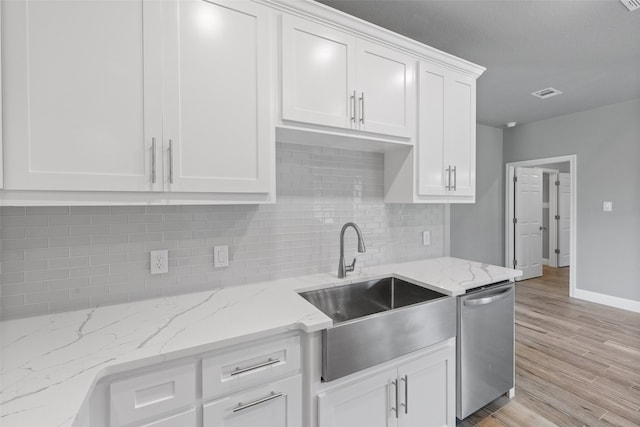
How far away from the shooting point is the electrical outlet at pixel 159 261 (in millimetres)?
1523

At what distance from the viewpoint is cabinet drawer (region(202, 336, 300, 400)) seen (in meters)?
1.07

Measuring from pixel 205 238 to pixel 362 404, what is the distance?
Answer: 3.77ft

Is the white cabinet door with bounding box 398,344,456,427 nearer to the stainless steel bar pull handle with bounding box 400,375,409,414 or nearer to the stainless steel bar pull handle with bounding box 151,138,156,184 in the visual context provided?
the stainless steel bar pull handle with bounding box 400,375,409,414

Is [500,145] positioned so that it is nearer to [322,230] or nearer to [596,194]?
[596,194]

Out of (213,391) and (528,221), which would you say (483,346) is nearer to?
(213,391)

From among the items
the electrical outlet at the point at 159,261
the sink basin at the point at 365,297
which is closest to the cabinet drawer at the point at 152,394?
the electrical outlet at the point at 159,261

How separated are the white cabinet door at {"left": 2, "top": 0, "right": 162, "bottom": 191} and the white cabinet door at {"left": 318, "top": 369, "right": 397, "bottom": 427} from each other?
1.18m

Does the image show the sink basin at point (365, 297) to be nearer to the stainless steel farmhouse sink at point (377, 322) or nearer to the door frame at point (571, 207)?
the stainless steel farmhouse sink at point (377, 322)

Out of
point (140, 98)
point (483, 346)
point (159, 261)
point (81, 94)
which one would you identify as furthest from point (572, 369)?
point (81, 94)

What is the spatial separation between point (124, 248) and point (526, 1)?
2645 mm

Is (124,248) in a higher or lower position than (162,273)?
higher

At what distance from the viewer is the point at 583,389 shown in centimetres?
219

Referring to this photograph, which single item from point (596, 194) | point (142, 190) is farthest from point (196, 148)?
point (596, 194)

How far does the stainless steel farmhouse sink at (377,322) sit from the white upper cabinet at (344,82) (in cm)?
99
